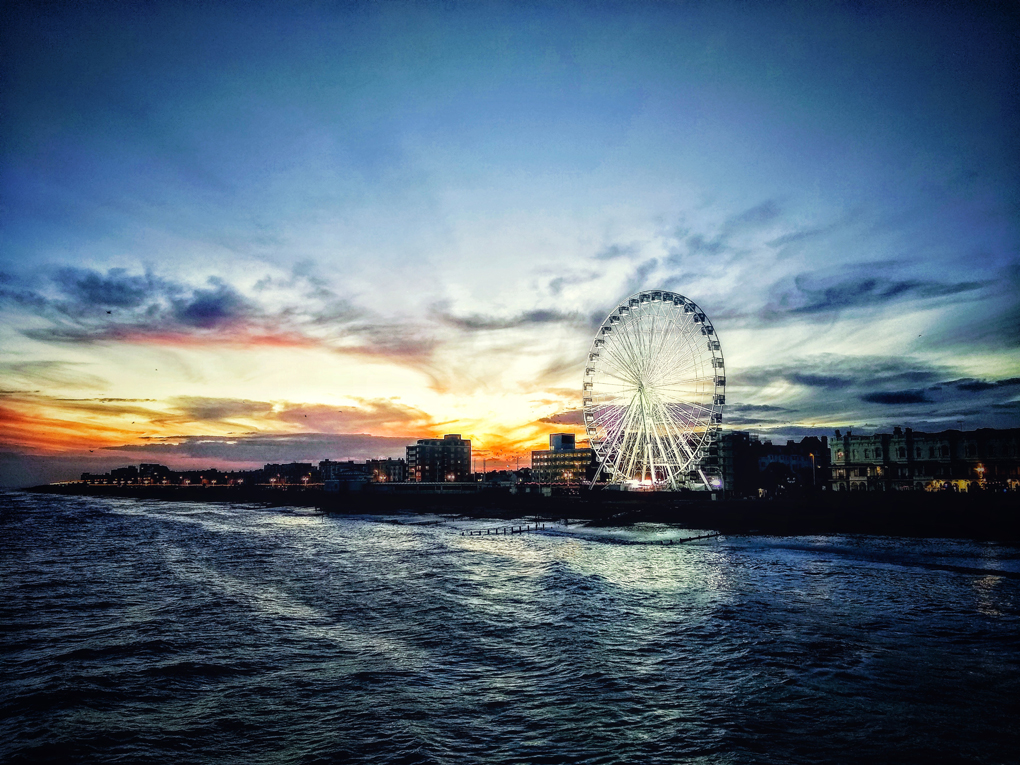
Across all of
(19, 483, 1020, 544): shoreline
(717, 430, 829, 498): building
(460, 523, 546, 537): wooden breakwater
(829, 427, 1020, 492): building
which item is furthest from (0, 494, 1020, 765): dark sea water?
(717, 430, 829, 498): building

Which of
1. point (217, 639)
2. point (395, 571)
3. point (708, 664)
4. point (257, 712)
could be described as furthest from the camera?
point (395, 571)

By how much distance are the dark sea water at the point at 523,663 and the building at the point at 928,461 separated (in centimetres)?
6079

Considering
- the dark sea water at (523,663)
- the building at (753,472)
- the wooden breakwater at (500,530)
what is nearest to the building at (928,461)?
the building at (753,472)

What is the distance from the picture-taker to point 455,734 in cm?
1436

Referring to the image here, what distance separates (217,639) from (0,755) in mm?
9576

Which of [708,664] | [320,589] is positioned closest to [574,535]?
[320,589]

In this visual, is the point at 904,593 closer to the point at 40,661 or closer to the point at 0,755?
the point at 0,755

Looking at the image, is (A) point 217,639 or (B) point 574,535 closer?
(A) point 217,639

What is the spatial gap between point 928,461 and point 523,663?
10148 cm

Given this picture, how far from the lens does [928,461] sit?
94938mm

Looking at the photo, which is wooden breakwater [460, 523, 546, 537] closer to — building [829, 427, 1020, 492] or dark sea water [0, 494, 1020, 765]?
dark sea water [0, 494, 1020, 765]

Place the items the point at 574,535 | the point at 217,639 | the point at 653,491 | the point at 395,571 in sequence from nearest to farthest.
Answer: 1. the point at 217,639
2. the point at 395,571
3. the point at 574,535
4. the point at 653,491

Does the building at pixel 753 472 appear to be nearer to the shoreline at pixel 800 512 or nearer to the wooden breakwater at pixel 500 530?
the shoreline at pixel 800 512

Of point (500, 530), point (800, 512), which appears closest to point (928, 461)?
point (800, 512)
